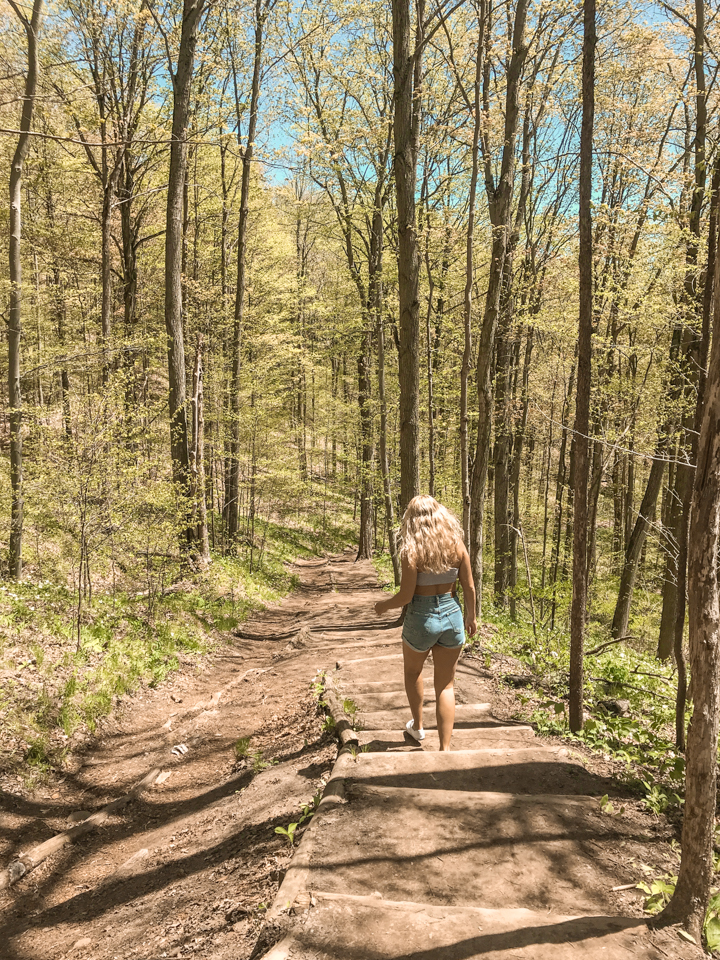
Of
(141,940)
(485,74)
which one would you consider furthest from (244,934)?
(485,74)

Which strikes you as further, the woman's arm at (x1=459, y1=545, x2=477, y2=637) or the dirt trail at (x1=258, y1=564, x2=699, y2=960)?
the woman's arm at (x1=459, y1=545, x2=477, y2=637)

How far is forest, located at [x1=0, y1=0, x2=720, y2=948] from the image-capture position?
6.55 meters

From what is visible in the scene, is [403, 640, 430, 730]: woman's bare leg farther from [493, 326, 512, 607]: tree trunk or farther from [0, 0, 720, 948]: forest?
[493, 326, 512, 607]: tree trunk

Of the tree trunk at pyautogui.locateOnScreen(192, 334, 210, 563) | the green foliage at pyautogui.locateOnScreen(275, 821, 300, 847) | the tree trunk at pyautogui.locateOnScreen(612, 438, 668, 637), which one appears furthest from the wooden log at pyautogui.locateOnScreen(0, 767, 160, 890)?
the tree trunk at pyautogui.locateOnScreen(612, 438, 668, 637)

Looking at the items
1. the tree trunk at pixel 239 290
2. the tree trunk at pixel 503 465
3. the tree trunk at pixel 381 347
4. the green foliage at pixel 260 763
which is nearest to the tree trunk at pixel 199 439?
the tree trunk at pixel 239 290

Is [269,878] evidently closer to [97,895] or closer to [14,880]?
[97,895]

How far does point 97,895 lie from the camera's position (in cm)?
380

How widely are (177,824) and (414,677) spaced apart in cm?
232

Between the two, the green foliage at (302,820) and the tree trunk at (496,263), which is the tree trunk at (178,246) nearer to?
the tree trunk at (496,263)

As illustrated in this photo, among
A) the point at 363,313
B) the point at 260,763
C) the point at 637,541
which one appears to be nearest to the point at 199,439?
the point at 363,313

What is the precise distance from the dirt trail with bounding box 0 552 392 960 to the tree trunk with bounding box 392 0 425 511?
10.9 feet

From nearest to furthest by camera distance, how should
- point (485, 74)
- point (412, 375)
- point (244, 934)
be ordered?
1. point (244, 934)
2. point (412, 375)
3. point (485, 74)

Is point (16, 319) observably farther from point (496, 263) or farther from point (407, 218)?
point (496, 263)

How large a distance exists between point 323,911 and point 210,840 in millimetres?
2030
